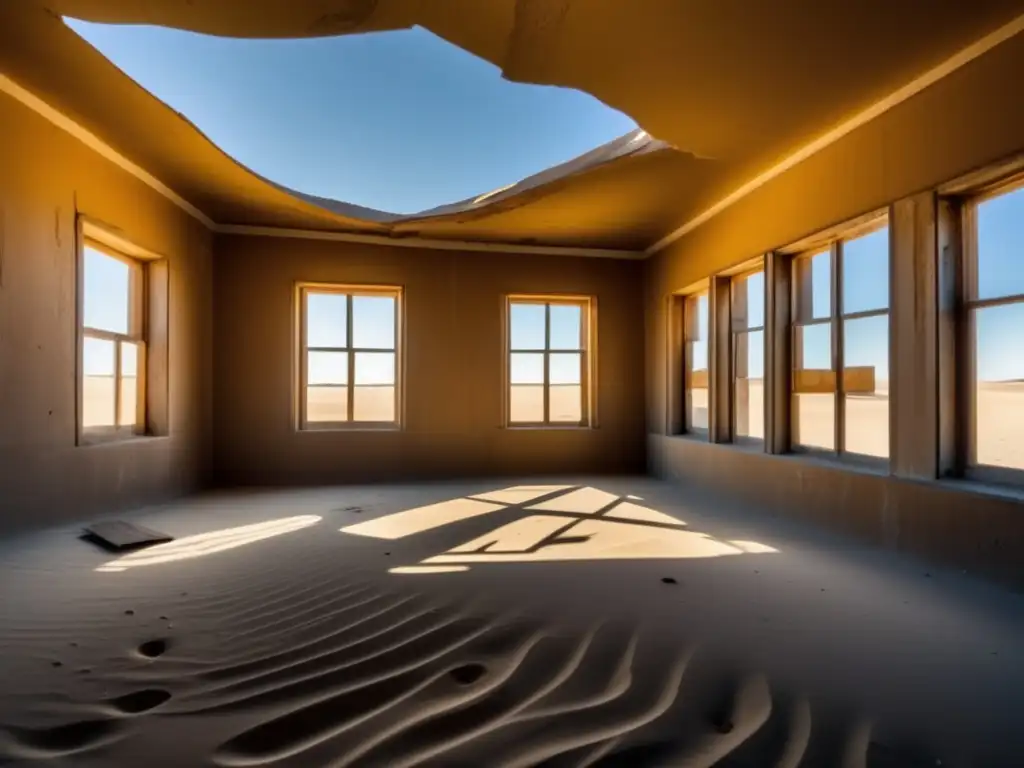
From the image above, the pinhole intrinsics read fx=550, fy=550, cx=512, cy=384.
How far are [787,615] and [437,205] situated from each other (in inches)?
189

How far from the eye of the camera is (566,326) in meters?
7.04

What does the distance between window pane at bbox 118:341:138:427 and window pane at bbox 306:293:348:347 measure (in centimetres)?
178

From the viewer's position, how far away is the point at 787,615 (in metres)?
2.37

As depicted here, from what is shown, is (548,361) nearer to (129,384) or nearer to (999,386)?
(129,384)

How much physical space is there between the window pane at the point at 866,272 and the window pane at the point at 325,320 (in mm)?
5029

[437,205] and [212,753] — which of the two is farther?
[437,205]

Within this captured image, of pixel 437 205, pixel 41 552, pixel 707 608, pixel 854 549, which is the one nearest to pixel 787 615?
pixel 707 608

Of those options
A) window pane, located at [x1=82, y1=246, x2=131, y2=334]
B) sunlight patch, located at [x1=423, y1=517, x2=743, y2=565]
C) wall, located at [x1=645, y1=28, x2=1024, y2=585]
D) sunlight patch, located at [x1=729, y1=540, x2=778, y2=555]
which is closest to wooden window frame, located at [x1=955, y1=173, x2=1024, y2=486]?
wall, located at [x1=645, y1=28, x2=1024, y2=585]

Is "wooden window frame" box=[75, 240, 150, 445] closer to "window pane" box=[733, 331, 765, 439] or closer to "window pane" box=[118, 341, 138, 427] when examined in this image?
"window pane" box=[118, 341, 138, 427]

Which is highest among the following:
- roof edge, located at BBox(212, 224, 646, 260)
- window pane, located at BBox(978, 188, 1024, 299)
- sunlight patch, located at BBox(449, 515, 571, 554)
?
roof edge, located at BBox(212, 224, 646, 260)

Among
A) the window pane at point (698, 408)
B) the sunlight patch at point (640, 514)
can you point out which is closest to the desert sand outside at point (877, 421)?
the window pane at point (698, 408)

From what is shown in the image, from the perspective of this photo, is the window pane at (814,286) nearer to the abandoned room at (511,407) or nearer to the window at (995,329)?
the abandoned room at (511,407)

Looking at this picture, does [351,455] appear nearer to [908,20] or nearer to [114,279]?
[114,279]

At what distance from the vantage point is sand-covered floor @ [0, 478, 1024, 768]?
4.83ft
